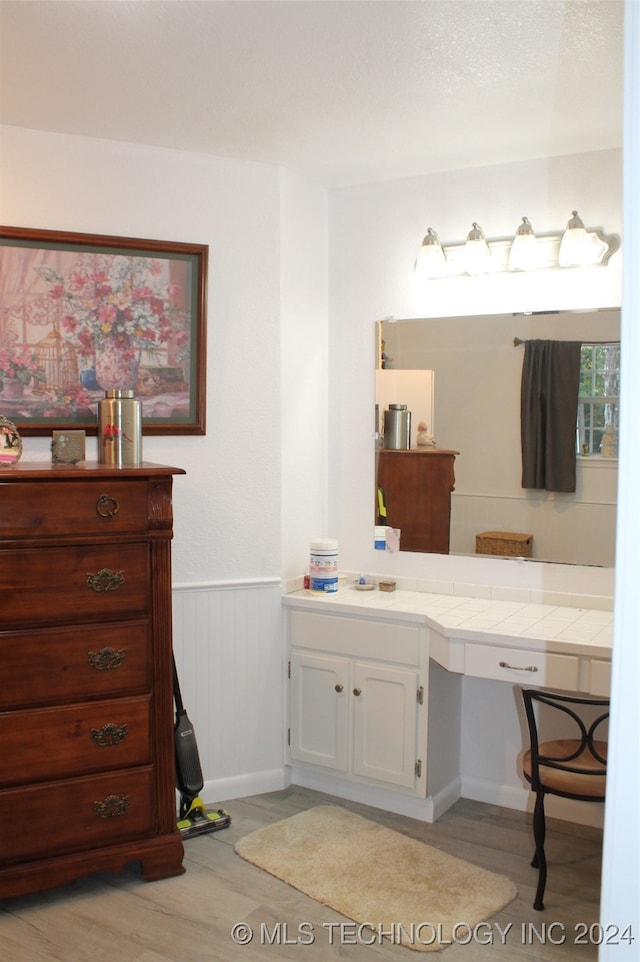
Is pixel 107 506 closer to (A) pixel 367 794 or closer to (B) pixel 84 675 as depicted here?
(B) pixel 84 675

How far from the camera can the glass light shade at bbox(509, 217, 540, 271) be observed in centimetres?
313

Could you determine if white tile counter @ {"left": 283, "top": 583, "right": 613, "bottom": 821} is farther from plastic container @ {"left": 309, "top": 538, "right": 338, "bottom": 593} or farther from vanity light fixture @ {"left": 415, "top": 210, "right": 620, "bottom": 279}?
vanity light fixture @ {"left": 415, "top": 210, "right": 620, "bottom": 279}

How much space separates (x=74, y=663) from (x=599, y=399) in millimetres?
1996

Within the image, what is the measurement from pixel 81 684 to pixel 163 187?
182 centimetres

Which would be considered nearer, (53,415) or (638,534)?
(638,534)

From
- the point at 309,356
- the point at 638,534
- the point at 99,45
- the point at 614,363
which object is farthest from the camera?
the point at 309,356

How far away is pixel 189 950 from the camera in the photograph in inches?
95.0

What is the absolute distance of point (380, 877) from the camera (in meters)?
2.78

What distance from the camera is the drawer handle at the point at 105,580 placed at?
8.77ft

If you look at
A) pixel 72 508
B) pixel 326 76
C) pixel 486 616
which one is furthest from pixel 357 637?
pixel 326 76

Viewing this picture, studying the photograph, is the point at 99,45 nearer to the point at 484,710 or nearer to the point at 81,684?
the point at 81,684

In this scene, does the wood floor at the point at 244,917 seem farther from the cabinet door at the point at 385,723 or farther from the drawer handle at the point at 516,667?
the drawer handle at the point at 516,667

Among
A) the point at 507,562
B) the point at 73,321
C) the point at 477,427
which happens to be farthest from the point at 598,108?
the point at 73,321

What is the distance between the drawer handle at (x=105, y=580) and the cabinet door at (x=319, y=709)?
995mm
